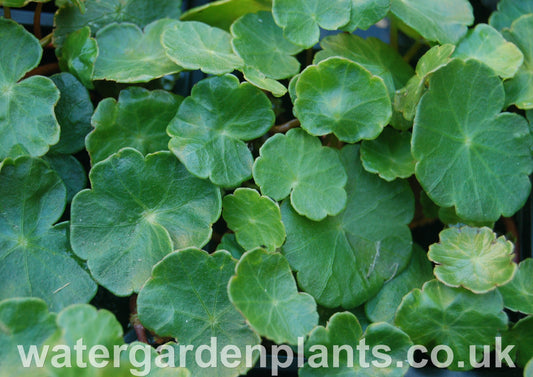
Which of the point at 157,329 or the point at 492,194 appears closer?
the point at 157,329

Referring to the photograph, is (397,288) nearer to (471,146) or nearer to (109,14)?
(471,146)

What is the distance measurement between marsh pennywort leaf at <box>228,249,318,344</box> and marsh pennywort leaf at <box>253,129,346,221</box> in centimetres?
11

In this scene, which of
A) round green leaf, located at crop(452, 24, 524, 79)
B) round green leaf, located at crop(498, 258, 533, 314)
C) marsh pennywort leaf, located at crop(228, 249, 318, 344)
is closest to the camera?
marsh pennywort leaf, located at crop(228, 249, 318, 344)

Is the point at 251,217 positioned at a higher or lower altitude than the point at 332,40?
lower

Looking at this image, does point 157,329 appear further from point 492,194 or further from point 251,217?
point 492,194

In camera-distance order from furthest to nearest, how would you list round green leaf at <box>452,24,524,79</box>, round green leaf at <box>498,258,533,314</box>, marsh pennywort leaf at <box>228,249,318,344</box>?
round green leaf at <box>452,24,524,79</box>
round green leaf at <box>498,258,533,314</box>
marsh pennywort leaf at <box>228,249,318,344</box>

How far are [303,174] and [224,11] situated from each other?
1.29ft

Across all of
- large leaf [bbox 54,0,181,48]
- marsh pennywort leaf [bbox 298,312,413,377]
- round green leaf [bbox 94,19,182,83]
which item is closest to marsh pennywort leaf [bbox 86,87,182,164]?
round green leaf [bbox 94,19,182,83]

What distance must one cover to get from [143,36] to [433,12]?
0.56 meters

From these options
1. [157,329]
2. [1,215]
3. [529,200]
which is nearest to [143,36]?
[1,215]

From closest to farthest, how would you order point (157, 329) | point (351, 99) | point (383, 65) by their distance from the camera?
point (157, 329) < point (351, 99) < point (383, 65)

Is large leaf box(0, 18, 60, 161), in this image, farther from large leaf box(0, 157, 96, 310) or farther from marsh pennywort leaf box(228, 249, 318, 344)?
marsh pennywort leaf box(228, 249, 318, 344)

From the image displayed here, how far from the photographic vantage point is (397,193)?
2.87 ft

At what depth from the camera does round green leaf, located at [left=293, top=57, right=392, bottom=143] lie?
820mm
